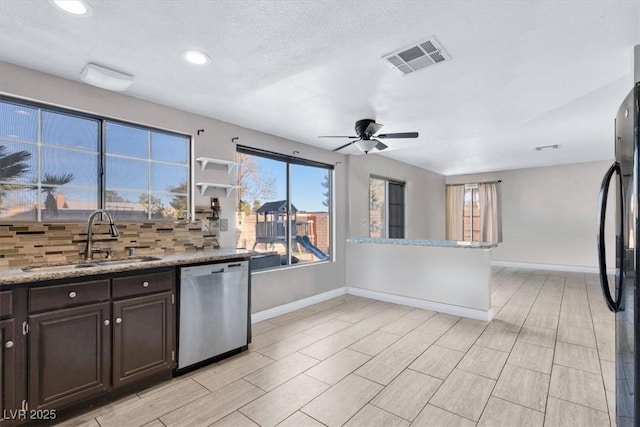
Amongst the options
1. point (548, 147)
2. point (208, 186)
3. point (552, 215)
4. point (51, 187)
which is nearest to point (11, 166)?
point (51, 187)

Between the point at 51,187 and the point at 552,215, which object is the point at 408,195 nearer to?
the point at 552,215

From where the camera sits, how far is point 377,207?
6152 millimetres

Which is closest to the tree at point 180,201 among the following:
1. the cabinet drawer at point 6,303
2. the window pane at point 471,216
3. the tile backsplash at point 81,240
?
the tile backsplash at point 81,240

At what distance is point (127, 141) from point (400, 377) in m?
3.17

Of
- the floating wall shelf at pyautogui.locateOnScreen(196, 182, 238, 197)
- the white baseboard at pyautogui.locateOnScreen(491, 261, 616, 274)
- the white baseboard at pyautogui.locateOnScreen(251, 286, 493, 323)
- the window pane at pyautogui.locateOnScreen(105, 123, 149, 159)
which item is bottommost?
the white baseboard at pyautogui.locateOnScreen(251, 286, 493, 323)

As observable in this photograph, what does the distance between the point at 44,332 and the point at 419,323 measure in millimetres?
3520

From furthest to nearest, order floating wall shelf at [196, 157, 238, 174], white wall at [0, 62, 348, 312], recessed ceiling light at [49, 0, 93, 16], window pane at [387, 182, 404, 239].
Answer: window pane at [387, 182, 404, 239] < floating wall shelf at [196, 157, 238, 174] < white wall at [0, 62, 348, 312] < recessed ceiling light at [49, 0, 93, 16]

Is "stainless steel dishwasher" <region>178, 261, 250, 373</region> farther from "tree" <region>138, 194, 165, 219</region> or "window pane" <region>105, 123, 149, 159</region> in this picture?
"window pane" <region>105, 123, 149, 159</region>

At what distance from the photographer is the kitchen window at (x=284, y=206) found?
3926 mm

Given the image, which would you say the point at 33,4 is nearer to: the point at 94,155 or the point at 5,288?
the point at 94,155

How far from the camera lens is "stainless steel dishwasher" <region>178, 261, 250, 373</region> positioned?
255 cm

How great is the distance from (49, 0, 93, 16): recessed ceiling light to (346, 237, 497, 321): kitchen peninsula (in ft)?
13.8

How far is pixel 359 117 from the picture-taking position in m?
3.47

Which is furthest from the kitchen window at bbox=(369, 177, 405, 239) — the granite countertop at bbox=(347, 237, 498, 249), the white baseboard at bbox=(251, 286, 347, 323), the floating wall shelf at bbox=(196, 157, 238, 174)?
the floating wall shelf at bbox=(196, 157, 238, 174)
